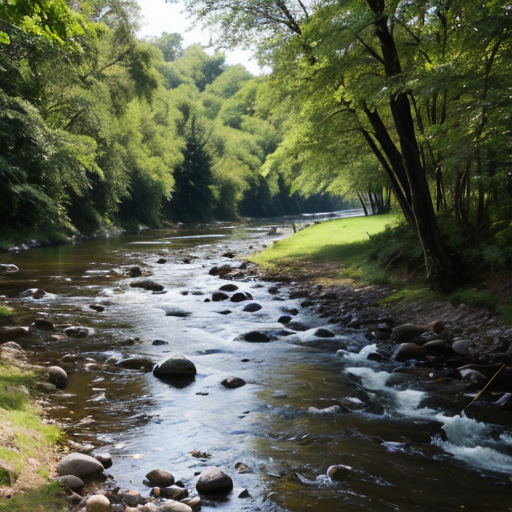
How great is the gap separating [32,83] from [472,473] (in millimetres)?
26532

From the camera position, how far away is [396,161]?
42.8 ft

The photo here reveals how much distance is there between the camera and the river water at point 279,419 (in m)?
4.81

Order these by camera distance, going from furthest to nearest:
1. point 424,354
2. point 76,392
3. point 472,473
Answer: point 424,354, point 76,392, point 472,473

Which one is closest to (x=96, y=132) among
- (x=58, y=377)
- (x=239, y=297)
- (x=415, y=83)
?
(x=239, y=297)

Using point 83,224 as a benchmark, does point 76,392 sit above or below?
below

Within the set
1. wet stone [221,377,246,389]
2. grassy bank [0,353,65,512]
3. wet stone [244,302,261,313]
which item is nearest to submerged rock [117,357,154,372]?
wet stone [221,377,246,389]

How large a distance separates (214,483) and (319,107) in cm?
1267

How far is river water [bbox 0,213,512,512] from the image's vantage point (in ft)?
15.8

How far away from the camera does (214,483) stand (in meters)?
4.70

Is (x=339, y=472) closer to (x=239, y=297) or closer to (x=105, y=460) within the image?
(x=105, y=460)

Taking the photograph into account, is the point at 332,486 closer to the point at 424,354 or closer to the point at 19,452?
the point at 19,452

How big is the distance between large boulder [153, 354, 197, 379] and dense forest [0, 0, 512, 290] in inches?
193

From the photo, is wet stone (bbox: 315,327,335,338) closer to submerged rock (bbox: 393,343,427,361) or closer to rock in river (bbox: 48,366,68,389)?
submerged rock (bbox: 393,343,427,361)

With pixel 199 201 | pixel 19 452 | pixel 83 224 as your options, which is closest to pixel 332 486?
pixel 19 452
